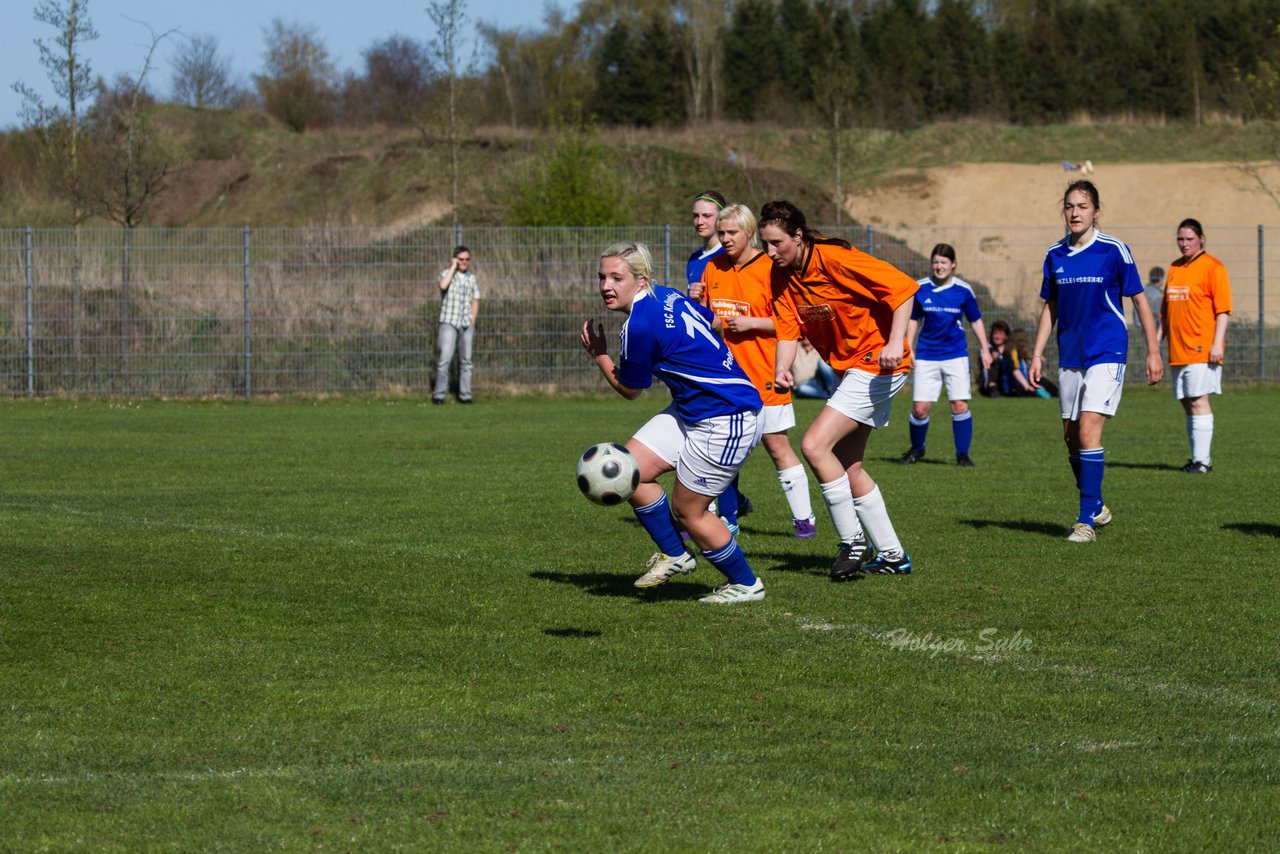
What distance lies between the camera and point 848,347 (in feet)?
27.5

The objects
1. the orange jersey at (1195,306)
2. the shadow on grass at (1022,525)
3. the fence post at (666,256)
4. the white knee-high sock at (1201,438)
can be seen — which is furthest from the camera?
the fence post at (666,256)

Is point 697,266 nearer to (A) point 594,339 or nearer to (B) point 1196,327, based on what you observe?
(A) point 594,339

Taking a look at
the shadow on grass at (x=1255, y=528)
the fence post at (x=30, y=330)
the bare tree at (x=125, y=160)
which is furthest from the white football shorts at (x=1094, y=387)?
the bare tree at (x=125, y=160)

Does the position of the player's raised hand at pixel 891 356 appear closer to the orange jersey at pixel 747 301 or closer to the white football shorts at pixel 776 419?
the orange jersey at pixel 747 301

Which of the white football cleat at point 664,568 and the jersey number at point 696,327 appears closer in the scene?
the jersey number at point 696,327

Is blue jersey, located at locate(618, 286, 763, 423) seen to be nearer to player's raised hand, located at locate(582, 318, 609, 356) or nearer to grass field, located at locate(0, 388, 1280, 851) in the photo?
player's raised hand, located at locate(582, 318, 609, 356)

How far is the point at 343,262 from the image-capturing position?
79.4 ft

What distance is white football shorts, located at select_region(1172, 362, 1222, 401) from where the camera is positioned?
14.2 metres

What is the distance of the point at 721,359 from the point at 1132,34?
72.4 m

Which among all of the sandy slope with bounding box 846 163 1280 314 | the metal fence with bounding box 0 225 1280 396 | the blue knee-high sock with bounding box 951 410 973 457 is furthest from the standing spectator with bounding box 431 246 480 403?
the sandy slope with bounding box 846 163 1280 314

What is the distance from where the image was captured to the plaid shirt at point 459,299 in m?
23.2

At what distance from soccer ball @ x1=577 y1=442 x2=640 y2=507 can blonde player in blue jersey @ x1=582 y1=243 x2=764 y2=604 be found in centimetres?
34

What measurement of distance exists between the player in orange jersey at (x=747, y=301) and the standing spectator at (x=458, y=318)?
1385cm

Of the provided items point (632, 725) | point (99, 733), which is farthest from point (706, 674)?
point (99, 733)
